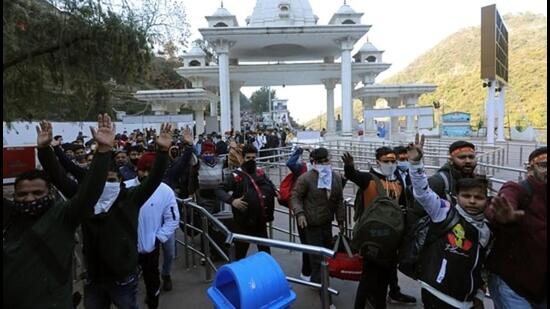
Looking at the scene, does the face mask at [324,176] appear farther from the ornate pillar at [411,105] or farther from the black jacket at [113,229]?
the ornate pillar at [411,105]

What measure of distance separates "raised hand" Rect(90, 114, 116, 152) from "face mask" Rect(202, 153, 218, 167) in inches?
107

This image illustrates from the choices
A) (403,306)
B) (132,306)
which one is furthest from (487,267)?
(132,306)

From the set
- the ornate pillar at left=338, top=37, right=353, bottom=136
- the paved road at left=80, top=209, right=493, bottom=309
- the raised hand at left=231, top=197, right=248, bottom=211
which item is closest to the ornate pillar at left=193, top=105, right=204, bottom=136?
the ornate pillar at left=338, top=37, right=353, bottom=136

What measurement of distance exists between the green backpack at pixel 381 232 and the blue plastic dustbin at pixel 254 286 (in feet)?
3.49

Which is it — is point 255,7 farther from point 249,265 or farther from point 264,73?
point 249,265

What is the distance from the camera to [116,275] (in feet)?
9.29

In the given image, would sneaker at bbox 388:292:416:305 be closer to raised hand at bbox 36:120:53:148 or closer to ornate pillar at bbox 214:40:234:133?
raised hand at bbox 36:120:53:148

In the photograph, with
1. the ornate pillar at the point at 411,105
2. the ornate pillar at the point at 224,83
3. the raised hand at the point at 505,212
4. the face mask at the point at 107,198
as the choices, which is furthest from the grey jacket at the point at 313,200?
the ornate pillar at the point at 411,105

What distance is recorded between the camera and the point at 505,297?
8.32ft

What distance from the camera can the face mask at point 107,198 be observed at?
277 cm

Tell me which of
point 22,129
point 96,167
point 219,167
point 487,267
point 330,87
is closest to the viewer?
point 96,167

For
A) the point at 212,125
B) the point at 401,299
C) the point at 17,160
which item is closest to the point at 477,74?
the point at 212,125

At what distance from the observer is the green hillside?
55312 mm

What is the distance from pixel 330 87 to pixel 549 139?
29.8m
